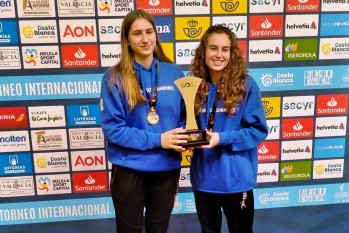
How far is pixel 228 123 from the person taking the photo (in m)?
1.52

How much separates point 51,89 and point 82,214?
871 millimetres

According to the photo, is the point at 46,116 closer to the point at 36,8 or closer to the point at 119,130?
the point at 36,8

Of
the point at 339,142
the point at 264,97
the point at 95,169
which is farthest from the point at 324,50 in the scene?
the point at 95,169

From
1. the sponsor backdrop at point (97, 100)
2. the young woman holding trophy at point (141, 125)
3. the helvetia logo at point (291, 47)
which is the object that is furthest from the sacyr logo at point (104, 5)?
the helvetia logo at point (291, 47)

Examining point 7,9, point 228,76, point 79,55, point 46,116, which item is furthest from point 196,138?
point 7,9

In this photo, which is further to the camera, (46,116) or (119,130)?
(46,116)

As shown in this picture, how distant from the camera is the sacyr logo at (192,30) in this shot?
2.09m

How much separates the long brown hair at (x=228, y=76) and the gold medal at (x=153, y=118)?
194mm

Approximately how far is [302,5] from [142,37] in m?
1.23

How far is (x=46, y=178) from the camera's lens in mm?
2219

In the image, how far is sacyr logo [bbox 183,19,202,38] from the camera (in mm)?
2086

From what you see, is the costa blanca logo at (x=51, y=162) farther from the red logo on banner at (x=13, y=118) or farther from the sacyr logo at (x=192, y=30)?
the sacyr logo at (x=192, y=30)

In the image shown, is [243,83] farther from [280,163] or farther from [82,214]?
[82,214]

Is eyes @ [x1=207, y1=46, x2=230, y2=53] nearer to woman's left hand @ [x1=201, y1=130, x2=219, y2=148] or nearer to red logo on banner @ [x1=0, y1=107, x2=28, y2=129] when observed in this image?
woman's left hand @ [x1=201, y1=130, x2=219, y2=148]
